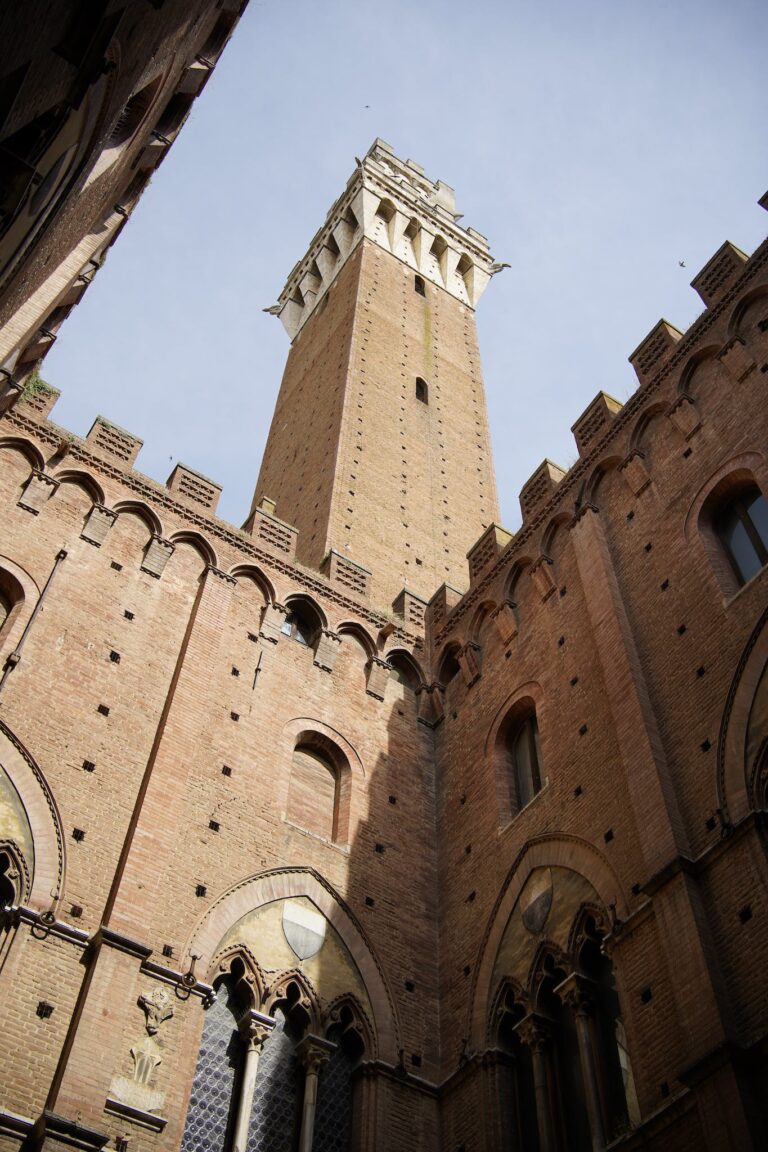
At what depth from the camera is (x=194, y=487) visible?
613 inches

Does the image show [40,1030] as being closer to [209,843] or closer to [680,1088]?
[209,843]

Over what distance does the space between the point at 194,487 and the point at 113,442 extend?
Result: 124 centimetres

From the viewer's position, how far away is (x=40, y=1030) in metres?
9.22

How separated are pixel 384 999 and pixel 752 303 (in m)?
8.53

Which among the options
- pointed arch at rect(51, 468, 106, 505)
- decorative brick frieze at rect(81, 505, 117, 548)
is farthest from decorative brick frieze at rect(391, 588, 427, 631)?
pointed arch at rect(51, 468, 106, 505)

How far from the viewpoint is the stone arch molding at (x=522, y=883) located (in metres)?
10.6

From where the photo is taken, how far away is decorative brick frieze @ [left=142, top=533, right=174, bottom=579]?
13953mm

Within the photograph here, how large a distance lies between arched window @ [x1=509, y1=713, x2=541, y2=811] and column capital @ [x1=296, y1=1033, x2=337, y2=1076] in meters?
3.33

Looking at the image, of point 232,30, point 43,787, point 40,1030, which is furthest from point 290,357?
point 40,1030

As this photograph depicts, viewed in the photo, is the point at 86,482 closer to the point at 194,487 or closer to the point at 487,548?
the point at 194,487

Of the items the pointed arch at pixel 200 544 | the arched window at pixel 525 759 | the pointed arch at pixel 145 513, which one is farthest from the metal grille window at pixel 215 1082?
the pointed arch at pixel 145 513

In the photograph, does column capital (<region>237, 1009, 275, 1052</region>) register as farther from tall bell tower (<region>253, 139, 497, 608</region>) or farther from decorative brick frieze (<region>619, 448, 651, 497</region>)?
tall bell tower (<region>253, 139, 497, 608</region>)

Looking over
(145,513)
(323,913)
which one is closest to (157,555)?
(145,513)

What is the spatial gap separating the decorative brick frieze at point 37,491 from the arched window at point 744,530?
7.56 m
